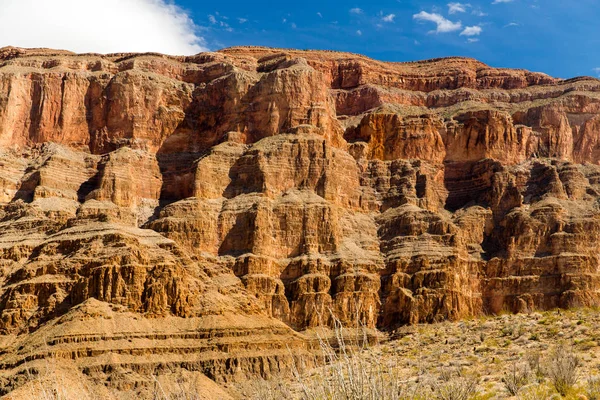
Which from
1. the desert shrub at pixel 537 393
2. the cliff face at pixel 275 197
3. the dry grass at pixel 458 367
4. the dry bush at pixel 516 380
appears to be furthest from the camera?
the cliff face at pixel 275 197

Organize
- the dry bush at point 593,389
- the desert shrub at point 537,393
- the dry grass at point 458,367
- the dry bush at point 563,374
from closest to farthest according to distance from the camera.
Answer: the dry grass at point 458,367 < the dry bush at point 593,389 < the desert shrub at point 537,393 < the dry bush at point 563,374

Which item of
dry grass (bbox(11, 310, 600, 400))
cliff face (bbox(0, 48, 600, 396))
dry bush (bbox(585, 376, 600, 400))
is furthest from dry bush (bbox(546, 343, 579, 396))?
cliff face (bbox(0, 48, 600, 396))

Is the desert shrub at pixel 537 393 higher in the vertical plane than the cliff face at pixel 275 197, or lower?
lower

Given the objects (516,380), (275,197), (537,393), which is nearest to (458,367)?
(516,380)

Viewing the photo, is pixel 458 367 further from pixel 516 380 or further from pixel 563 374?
pixel 563 374

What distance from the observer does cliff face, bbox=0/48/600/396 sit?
275 ft

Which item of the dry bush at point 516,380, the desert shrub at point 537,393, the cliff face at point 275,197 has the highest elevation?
the cliff face at point 275,197

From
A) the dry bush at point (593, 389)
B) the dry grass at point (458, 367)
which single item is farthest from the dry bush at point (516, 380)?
the dry bush at point (593, 389)

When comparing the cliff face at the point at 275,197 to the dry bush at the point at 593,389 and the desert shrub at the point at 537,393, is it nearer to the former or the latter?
the desert shrub at the point at 537,393

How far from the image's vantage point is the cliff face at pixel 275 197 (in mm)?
83875

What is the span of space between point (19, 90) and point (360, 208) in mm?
48307

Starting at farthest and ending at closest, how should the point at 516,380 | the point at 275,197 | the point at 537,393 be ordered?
the point at 275,197 < the point at 516,380 < the point at 537,393

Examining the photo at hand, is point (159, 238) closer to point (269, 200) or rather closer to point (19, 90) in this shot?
point (269, 200)

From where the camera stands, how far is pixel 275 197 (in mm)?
101312
